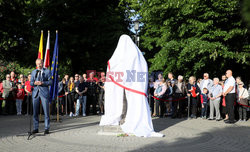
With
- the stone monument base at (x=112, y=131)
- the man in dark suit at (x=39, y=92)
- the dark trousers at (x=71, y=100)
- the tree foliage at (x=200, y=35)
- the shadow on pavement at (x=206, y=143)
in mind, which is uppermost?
the tree foliage at (x=200, y=35)

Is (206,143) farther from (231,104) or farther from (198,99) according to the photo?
(198,99)

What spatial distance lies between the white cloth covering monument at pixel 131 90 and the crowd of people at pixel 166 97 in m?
6.11

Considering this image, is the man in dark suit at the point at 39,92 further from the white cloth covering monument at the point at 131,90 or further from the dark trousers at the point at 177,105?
the dark trousers at the point at 177,105

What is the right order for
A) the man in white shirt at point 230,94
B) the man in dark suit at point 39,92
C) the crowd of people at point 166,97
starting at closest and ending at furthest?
the man in dark suit at point 39,92
the man in white shirt at point 230,94
the crowd of people at point 166,97

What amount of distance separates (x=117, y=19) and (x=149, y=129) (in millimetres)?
18008

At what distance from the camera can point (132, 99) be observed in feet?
27.3

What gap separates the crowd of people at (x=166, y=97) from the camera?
13437mm

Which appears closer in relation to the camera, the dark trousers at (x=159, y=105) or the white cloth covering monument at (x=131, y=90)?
the white cloth covering monument at (x=131, y=90)

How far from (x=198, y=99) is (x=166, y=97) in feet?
5.64

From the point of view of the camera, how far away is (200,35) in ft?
53.0

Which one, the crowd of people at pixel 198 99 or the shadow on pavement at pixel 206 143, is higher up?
the crowd of people at pixel 198 99

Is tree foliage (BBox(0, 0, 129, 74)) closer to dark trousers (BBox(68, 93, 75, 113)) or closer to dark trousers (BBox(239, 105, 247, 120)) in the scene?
dark trousers (BBox(68, 93, 75, 113))

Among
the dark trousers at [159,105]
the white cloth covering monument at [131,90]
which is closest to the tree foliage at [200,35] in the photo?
the dark trousers at [159,105]

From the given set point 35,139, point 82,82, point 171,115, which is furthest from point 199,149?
point 82,82
